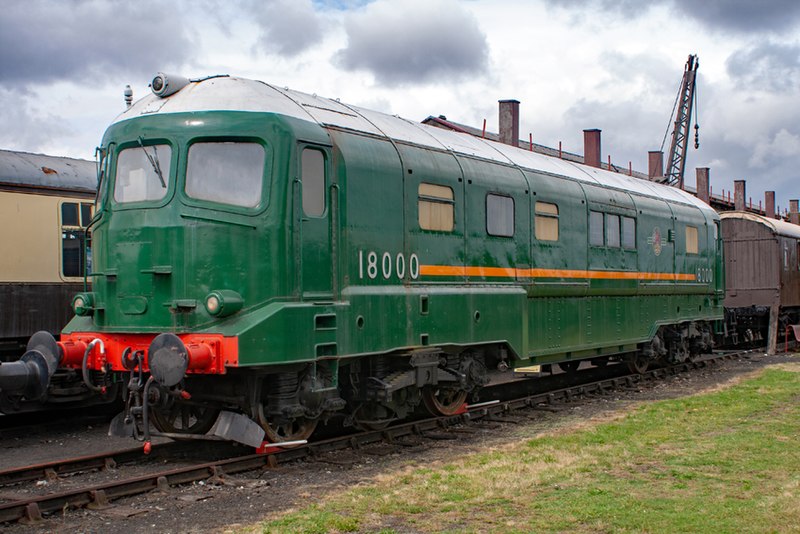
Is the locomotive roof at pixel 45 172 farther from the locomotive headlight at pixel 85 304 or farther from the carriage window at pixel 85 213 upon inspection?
the locomotive headlight at pixel 85 304

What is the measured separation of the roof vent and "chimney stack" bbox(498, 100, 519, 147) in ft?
55.7

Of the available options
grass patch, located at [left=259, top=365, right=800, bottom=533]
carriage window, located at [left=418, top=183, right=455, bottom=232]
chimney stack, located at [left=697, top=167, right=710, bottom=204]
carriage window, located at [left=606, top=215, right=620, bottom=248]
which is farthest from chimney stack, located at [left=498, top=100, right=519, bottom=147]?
chimney stack, located at [left=697, top=167, right=710, bottom=204]

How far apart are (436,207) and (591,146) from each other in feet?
77.8

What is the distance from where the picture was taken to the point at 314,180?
905 cm

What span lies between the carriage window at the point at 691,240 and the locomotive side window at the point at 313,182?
456 inches

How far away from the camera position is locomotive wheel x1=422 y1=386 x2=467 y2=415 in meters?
11.4

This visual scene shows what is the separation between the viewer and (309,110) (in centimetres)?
950

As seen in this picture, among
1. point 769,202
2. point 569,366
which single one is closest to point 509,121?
point 569,366

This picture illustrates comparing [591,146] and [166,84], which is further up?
[591,146]

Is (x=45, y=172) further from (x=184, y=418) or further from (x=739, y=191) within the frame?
(x=739, y=191)

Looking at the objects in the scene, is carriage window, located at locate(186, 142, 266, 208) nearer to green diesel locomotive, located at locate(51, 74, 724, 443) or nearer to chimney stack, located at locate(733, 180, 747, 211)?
green diesel locomotive, located at locate(51, 74, 724, 443)

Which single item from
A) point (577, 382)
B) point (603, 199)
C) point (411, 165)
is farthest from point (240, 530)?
point (577, 382)

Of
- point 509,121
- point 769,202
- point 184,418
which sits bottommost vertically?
point 184,418

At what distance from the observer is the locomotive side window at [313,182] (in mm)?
8930
